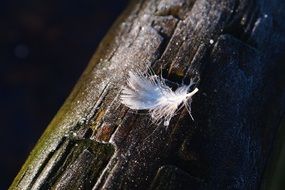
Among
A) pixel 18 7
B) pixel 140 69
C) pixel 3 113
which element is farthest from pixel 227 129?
pixel 18 7

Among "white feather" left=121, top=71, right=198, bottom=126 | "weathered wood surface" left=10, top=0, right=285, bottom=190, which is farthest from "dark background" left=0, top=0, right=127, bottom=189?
"white feather" left=121, top=71, right=198, bottom=126

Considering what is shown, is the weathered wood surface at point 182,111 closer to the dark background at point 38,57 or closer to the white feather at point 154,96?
the white feather at point 154,96

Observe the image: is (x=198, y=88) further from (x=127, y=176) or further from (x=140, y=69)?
(x=127, y=176)

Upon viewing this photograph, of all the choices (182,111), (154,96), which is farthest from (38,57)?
(182,111)

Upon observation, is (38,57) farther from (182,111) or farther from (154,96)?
(182,111)

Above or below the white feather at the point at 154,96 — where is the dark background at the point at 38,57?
above

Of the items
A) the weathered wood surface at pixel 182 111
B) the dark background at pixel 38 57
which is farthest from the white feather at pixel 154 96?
the dark background at pixel 38 57
